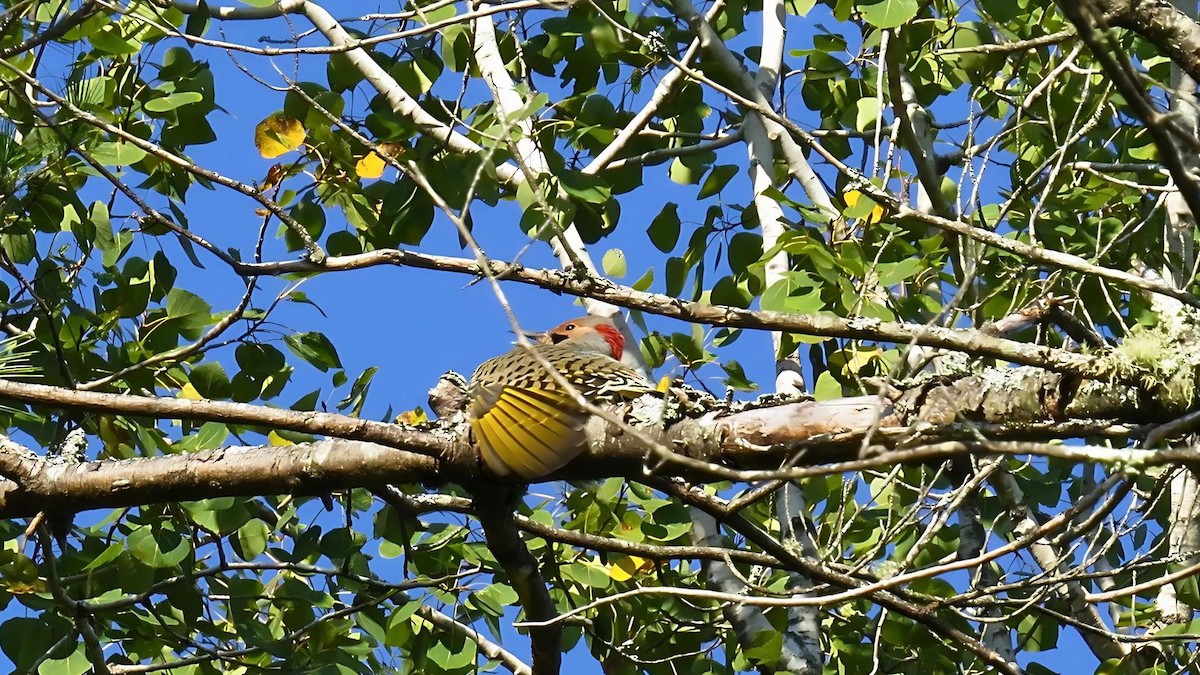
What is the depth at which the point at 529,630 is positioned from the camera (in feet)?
10.8

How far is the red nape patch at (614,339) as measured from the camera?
541 cm

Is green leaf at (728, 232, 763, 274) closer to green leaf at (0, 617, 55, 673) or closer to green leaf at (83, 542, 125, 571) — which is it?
green leaf at (83, 542, 125, 571)

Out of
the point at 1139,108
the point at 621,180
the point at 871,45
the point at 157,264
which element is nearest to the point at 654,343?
the point at 621,180

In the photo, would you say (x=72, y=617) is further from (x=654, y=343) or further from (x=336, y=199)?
(x=654, y=343)

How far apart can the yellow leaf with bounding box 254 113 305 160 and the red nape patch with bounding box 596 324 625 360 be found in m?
1.54

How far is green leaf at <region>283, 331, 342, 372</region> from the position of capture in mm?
4840

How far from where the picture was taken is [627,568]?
5.11 meters

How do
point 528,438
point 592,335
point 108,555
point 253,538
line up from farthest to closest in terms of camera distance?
1. point 592,335
2. point 253,538
3. point 108,555
4. point 528,438

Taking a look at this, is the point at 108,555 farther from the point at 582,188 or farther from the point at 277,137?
the point at 582,188

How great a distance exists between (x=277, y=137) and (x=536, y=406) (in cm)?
188

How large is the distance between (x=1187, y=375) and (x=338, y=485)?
1884 millimetres

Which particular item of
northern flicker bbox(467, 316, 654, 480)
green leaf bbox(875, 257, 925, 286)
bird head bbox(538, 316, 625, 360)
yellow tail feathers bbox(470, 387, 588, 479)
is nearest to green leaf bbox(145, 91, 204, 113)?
northern flicker bbox(467, 316, 654, 480)

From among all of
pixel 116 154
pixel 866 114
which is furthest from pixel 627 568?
pixel 116 154

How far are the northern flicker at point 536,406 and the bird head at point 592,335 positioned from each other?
1.03m
